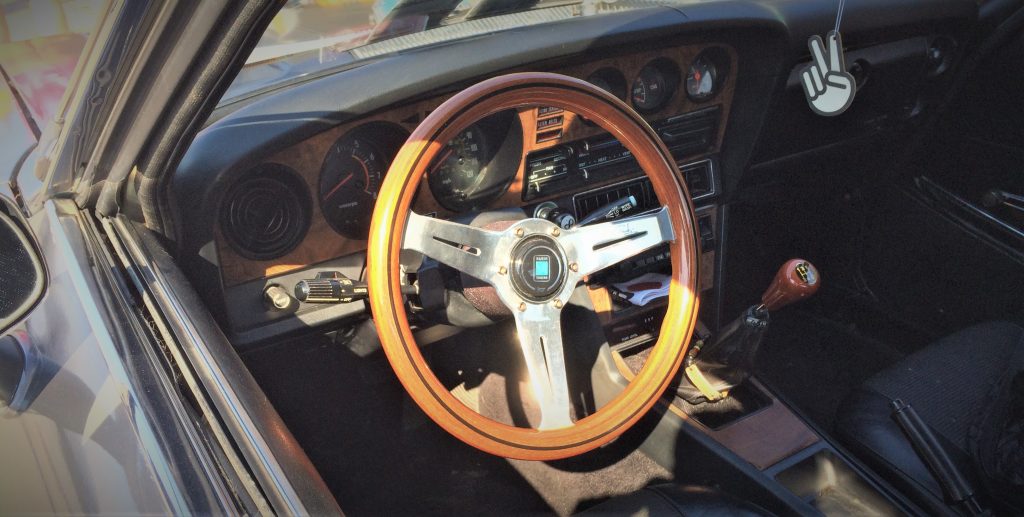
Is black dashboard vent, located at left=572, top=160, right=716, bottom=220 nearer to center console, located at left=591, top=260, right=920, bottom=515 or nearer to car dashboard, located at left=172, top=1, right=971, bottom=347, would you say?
car dashboard, located at left=172, top=1, right=971, bottom=347

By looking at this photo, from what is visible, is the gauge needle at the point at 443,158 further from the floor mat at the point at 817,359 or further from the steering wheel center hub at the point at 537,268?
the floor mat at the point at 817,359

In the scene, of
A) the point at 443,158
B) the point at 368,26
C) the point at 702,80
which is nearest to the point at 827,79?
the point at 702,80

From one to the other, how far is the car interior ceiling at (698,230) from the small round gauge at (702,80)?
0.07 ft

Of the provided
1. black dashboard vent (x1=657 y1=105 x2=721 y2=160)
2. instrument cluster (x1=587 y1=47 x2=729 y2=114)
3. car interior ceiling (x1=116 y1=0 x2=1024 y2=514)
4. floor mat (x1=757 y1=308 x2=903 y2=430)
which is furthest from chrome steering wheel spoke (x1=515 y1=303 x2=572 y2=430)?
floor mat (x1=757 y1=308 x2=903 y2=430)

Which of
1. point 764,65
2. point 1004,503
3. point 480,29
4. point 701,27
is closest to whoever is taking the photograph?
point 1004,503

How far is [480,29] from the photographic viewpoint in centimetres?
219

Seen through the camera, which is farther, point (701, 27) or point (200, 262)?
point (701, 27)

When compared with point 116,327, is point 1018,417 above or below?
below

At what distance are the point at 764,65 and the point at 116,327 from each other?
2.16 metres

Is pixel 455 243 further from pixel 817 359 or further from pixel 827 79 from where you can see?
pixel 817 359

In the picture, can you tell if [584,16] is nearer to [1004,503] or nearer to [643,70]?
[643,70]

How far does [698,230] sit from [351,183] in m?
0.93

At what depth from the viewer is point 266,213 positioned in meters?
1.96

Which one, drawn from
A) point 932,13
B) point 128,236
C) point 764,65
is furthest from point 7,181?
point 932,13
